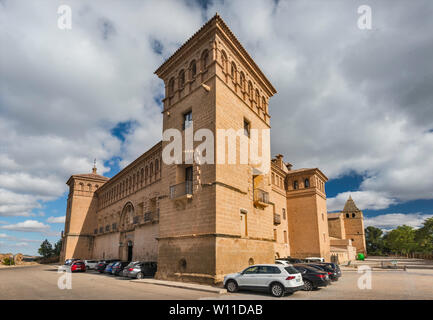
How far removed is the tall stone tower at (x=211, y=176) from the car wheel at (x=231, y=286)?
1314mm

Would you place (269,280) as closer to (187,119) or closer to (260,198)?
(260,198)

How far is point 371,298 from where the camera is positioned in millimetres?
10586

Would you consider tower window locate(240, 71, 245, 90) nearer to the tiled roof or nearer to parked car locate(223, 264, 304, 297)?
parked car locate(223, 264, 304, 297)

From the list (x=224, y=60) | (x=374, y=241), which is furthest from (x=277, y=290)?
(x=374, y=241)

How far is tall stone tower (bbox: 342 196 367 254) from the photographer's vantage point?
219ft

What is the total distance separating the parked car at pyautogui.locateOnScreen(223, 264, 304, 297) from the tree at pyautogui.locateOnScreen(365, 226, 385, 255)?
9394 cm

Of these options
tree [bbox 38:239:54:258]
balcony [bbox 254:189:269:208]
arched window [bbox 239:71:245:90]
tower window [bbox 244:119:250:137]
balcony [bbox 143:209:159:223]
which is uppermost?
arched window [bbox 239:71:245:90]

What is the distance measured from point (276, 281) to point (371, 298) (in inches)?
143

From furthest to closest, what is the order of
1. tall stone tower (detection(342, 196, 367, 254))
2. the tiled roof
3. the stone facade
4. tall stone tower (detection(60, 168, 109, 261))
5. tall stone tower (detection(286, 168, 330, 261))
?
1. the tiled roof
2. tall stone tower (detection(342, 196, 367, 254))
3. the stone facade
4. tall stone tower (detection(60, 168, 109, 261))
5. tall stone tower (detection(286, 168, 330, 261))

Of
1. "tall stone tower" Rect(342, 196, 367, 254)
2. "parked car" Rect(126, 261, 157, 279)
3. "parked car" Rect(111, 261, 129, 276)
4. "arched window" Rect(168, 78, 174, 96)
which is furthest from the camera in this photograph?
"tall stone tower" Rect(342, 196, 367, 254)

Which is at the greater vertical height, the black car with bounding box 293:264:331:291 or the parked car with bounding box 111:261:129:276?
the black car with bounding box 293:264:331:291

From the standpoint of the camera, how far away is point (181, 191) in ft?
56.7

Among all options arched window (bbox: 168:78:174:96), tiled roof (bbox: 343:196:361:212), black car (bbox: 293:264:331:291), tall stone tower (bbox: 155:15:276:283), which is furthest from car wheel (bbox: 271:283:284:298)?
tiled roof (bbox: 343:196:361:212)
